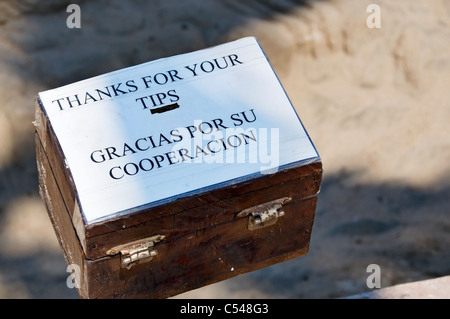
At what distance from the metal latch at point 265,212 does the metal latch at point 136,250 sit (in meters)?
0.33

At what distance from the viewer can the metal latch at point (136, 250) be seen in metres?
3.56

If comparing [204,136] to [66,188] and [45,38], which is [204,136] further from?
[45,38]

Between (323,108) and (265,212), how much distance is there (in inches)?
51.0

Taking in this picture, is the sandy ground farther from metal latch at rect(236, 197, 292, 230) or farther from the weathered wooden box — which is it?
metal latch at rect(236, 197, 292, 230)

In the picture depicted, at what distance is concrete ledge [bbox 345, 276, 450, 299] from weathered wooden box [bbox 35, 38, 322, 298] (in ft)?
1.23

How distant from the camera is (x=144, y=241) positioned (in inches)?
141

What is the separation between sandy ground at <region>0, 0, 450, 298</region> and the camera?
4.40 m

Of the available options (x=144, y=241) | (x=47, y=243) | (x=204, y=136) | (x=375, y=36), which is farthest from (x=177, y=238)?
(x=375, y=36)

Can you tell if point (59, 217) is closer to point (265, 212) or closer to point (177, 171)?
point (177, 171)
